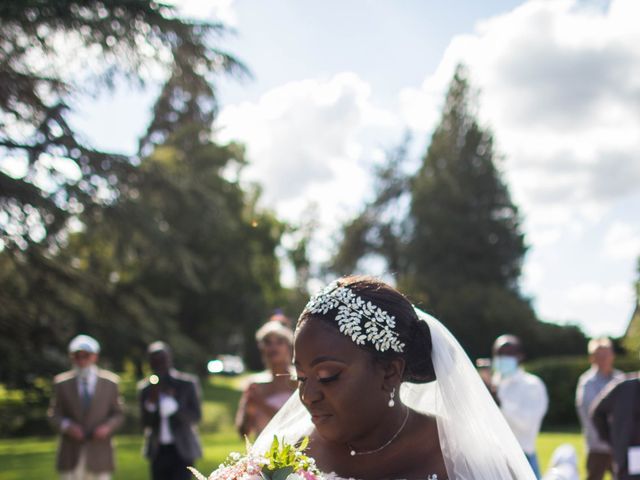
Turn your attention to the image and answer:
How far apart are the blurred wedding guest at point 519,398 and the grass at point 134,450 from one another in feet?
17.3

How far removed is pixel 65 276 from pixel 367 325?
11484 millimetres

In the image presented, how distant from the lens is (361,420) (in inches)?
109

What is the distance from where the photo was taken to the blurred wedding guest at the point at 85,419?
9195mm

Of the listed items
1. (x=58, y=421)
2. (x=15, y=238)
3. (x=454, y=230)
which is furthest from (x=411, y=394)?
(x=454, y=230)

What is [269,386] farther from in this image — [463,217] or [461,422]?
[463,217]

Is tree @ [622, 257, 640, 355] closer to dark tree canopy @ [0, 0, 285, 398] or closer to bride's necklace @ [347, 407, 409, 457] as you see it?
dark tree canopy @ [0, 0, 285, 398]

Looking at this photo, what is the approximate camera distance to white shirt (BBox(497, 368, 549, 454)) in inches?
294

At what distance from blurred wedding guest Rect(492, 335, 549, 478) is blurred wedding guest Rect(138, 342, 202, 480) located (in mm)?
3570

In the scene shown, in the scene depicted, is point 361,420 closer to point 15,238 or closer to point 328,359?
point 328,359

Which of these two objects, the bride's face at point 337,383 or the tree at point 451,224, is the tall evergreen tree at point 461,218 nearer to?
the tree at point 451,224

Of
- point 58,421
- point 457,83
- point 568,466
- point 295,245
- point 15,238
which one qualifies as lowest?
point 568,466

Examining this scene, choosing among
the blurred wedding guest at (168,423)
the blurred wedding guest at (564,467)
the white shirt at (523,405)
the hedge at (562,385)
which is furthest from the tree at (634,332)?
the blurred wedding guest at (564,467)

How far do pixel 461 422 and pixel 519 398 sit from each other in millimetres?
4900

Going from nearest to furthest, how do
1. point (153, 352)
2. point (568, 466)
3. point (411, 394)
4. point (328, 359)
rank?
point (328, 359)
point (568, 466)
point (411, 394)
point (153, 352)
